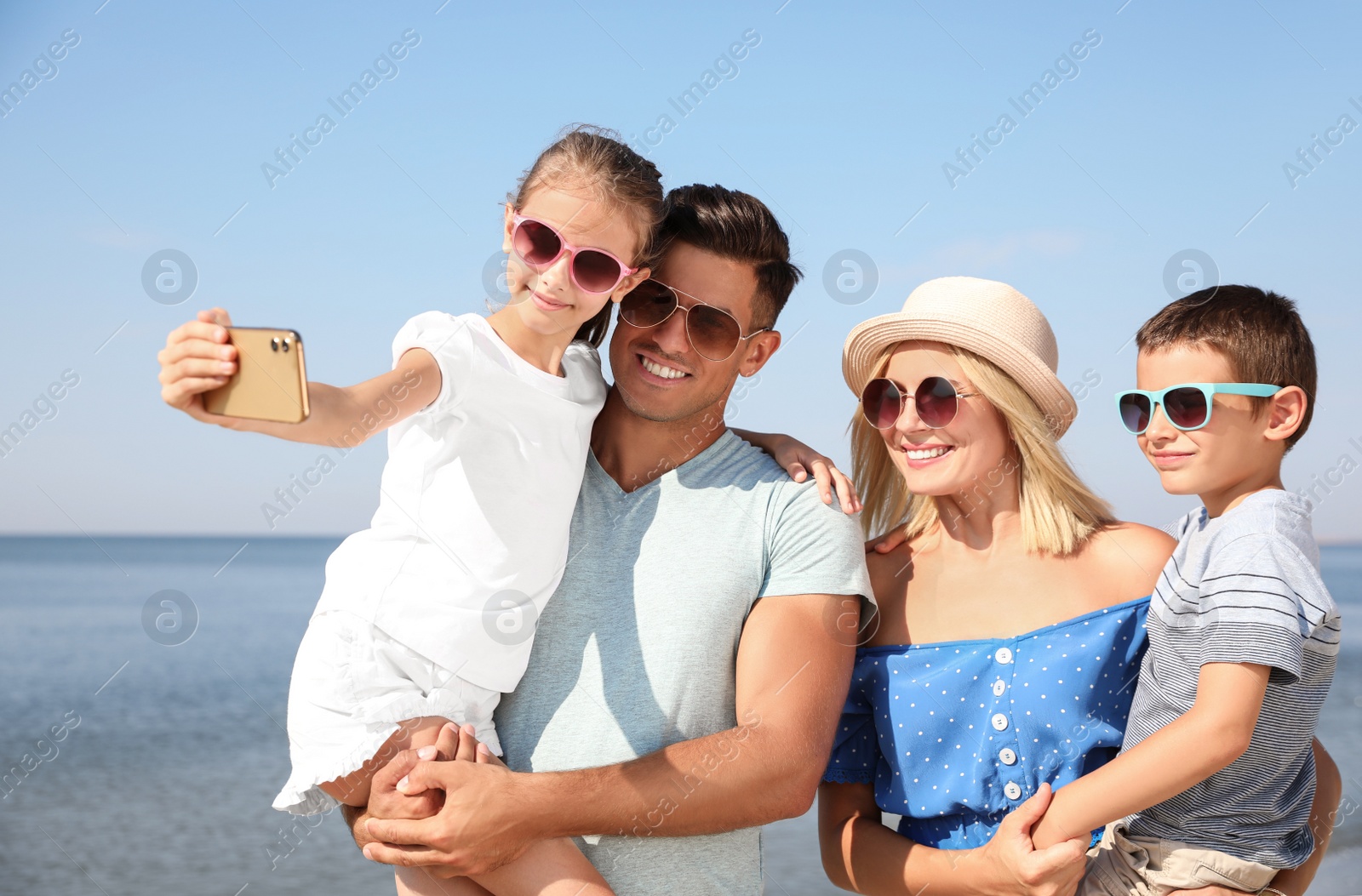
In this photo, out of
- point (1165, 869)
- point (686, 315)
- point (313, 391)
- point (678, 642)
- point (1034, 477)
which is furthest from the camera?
point (686, 315)

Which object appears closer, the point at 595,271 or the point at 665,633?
the point at 595,271

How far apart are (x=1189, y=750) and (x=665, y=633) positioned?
52.6 inches

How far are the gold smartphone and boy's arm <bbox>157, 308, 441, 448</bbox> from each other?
0.6 inches

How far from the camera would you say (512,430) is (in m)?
2.57

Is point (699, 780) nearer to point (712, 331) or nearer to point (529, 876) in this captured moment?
point (529, 876)

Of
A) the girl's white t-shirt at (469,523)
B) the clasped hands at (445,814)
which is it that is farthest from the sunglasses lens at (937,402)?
the clasped hands at (445,814)

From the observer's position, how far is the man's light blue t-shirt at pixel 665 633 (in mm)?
2771

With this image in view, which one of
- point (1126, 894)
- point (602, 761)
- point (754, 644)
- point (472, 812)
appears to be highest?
point (1126, 894)

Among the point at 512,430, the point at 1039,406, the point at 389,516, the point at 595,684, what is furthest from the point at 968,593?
the point at 389,516

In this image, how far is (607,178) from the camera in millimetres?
2773

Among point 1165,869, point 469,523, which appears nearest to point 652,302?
point 469,523

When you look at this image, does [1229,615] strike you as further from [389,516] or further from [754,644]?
[389,516]

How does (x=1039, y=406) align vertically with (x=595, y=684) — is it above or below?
above

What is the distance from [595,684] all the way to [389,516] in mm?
757
